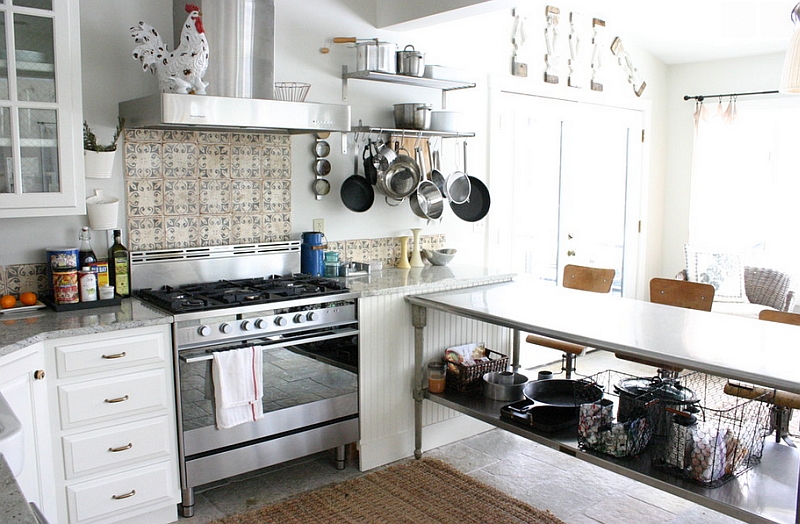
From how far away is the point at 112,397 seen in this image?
2.61 metres

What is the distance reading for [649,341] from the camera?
246cm

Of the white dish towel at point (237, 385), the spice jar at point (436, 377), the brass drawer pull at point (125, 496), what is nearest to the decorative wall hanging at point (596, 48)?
the spice jar at point (436, 377)

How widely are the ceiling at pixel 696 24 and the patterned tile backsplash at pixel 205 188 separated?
6.78 feet

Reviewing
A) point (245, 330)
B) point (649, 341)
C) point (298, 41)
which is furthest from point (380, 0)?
point (649, 341)

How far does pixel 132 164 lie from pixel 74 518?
58.6 inches

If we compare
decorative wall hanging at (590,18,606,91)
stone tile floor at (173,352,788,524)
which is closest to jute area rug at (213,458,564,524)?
stone tile floor at (173,352,788,524)

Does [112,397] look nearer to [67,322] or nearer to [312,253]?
[67,322]

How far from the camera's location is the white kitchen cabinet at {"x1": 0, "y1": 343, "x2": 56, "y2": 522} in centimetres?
227

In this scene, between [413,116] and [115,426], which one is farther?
[413,116]

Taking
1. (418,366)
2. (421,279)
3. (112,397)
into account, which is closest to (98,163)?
(112,397)

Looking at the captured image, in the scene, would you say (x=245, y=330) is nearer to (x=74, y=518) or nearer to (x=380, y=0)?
(x=74, y=518)

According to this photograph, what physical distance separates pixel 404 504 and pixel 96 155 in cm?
199

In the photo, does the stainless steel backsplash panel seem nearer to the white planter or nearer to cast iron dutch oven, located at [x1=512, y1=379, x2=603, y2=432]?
the white planter

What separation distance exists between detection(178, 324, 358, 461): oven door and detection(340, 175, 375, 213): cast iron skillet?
0.87 metres
